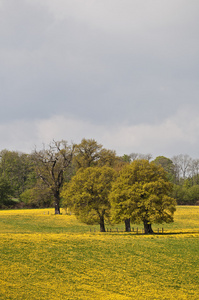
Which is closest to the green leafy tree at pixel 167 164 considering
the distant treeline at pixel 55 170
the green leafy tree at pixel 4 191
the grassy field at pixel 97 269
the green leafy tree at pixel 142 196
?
the distant treeline at pixel 55 170

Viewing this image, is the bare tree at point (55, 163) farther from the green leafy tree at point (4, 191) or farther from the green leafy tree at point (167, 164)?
the green leafy tree at point (167, 164)

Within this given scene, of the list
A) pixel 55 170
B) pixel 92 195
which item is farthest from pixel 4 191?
pixel 92 195

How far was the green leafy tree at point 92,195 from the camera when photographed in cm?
5188

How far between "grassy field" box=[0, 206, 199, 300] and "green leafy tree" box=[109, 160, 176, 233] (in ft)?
26.0

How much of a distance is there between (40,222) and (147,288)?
4581cm

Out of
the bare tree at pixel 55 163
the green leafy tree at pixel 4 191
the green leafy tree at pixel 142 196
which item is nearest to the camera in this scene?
the green leafy tree at pixel 142 196

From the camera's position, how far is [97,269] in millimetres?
25375

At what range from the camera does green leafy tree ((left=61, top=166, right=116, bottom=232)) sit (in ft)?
170

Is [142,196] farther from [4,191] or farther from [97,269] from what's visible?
[4,191]

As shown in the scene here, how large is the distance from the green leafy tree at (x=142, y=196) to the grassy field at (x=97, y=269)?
26.0 feet

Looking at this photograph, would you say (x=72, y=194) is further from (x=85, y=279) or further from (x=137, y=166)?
(x=85, y=279)

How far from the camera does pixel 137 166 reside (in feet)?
162

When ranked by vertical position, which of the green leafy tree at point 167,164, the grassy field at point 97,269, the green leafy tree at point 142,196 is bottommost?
the grassy field at point 97,269

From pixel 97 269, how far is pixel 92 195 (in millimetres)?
27489
